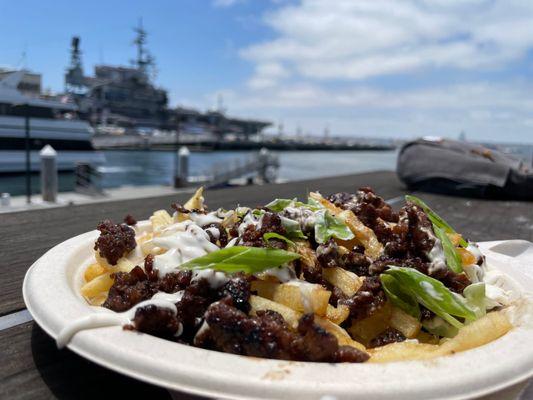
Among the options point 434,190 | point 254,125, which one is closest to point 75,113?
point 434,190

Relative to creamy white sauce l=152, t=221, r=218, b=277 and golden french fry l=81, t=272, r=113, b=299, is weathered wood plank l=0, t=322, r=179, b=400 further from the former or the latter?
creamy white sauce l=152, t=221, r=218, b=277

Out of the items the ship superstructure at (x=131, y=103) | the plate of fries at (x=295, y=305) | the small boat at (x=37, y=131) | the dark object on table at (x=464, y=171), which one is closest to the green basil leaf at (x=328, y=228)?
the plate of fries at (x=295, y=305)

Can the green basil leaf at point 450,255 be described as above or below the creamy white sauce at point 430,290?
above

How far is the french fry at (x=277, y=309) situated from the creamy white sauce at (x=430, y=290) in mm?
368

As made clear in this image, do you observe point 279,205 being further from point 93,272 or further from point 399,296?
point 93,272

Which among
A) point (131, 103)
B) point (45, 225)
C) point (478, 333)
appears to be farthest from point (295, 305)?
point (131, 103)

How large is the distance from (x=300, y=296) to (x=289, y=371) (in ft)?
0.88

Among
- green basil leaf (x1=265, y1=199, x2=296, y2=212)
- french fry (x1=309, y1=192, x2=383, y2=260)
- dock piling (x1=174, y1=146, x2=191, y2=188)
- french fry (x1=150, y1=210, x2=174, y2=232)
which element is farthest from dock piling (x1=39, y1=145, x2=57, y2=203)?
french fry (x1=309, y1=192, x2=383, y2=260)

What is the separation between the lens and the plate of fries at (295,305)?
0.83 meters

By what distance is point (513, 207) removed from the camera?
5312 mm

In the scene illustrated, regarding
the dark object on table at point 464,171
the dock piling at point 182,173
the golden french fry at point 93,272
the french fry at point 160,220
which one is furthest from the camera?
the dock piling at point 182,173

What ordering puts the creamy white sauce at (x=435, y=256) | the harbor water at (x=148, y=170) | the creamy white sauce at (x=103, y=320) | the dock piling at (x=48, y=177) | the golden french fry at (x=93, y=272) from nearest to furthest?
the creamy white sauce at (x=103, y=320) → the creamy white sauce at (x=435, y=256) → the golden french fry at (x=93, y=272) → the dock piling at (x=48, y=177) → the harbor water at (x=148, y=170)

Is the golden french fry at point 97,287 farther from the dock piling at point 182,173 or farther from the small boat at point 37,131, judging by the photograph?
the small boat at point 37,131

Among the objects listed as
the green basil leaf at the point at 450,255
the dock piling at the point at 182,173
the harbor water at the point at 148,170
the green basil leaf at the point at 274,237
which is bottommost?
the harbor water at the point at 148,170
